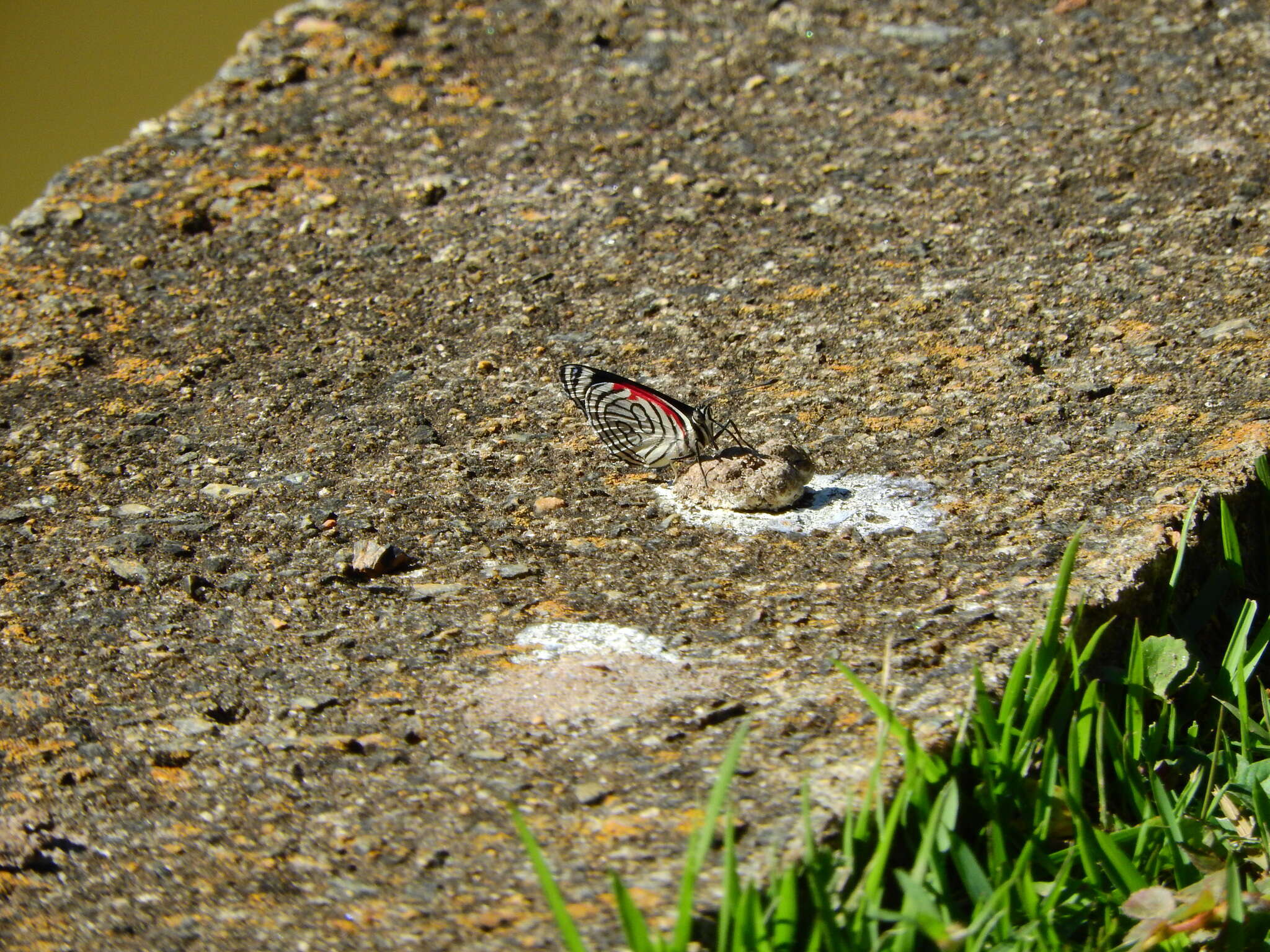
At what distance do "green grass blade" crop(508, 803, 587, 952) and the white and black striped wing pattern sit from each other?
1.11m

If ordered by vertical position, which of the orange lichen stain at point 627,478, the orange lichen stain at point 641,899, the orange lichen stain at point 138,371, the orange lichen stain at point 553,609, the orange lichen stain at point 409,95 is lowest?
the orange lichen stain at point 641,899

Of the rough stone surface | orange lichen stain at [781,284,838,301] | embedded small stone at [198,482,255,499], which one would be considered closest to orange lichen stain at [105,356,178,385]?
the rough stone surface

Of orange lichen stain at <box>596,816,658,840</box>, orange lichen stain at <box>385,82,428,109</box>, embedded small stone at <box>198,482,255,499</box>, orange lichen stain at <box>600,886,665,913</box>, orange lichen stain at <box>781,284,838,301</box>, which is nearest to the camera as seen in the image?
orange lichen stain at <box>600,886,665,913</box>

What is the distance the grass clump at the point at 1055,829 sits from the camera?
4.45 feet

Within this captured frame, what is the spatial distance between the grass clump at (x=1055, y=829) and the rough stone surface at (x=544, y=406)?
2.8 inches

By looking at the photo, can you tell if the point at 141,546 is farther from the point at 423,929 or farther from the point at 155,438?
the point at 423,929

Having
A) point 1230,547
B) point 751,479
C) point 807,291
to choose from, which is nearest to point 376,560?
point 751,479

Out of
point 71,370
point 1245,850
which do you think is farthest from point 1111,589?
point 71,370

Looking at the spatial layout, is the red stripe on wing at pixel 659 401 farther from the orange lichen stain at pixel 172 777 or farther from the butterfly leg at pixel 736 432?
the orange lichen stain at pixel 172 777

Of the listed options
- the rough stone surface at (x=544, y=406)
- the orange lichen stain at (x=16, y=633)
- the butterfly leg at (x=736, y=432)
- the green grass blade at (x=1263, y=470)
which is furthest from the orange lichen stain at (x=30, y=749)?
the green grass blade at (x=1263, y=470)

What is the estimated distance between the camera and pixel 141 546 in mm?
2197

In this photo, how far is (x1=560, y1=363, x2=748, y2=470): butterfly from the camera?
233 cm

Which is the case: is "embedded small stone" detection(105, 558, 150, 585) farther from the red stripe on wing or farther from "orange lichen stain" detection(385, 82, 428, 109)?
"orange lichen stain" detection(385, 82, 428, 109)

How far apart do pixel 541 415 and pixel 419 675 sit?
2.92ft
